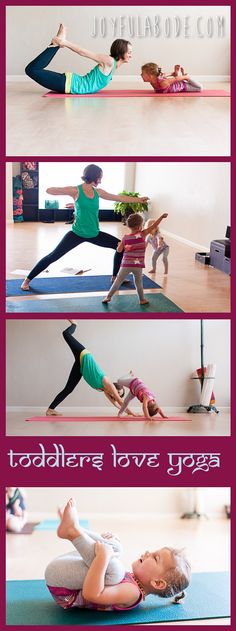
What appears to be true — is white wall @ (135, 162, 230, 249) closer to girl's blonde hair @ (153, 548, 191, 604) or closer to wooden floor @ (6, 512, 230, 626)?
wooden floor @ (6, 512, 230, 626)

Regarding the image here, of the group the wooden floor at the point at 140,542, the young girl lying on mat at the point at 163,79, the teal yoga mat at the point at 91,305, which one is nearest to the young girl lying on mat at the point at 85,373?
the teal yoga mat at the point at 91,305

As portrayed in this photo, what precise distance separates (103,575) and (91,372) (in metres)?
1.41

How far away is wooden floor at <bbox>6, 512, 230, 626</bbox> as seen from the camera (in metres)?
4.36

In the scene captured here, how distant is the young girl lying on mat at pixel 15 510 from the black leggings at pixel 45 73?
2.85 meters

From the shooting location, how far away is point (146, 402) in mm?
4387

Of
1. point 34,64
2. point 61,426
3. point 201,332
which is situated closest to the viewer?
point 61,426

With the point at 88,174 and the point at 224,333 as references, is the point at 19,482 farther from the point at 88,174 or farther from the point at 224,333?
the point at 224,333

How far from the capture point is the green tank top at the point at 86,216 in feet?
11.7

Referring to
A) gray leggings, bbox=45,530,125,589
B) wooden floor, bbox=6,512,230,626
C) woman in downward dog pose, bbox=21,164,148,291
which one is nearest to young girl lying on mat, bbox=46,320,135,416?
woman in downward dog pose, bbox=21,164,148,291

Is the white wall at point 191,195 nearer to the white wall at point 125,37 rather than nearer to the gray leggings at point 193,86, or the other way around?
the gray leggings at point 193,86

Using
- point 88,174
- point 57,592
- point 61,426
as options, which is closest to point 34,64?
point 88,174

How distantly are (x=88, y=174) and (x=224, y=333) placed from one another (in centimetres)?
330

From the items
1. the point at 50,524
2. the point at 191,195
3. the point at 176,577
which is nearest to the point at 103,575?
the point at 176,577

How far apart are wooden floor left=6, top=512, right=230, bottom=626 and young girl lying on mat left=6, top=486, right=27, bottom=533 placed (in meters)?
0.13
